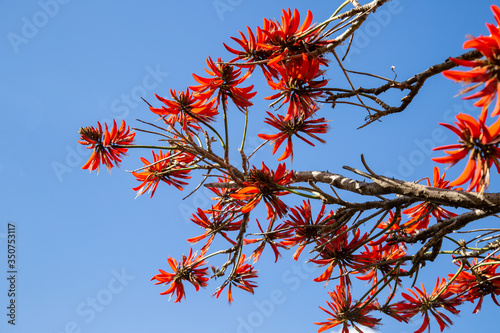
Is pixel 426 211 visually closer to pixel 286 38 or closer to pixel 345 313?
pixel 345 313

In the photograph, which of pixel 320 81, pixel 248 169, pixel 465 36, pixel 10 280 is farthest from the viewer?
pixel 10 280

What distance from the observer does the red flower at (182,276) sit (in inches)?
74.5

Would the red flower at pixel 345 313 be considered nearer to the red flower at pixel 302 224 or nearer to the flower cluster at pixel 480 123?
the red flower at pixel 302 224

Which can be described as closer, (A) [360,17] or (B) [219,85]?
(A) [360,17]

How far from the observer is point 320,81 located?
133 centimetres

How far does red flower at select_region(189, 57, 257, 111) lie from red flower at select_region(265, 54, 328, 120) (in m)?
0.12

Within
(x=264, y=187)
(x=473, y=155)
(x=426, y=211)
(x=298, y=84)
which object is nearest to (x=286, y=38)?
(x=298, y=84)

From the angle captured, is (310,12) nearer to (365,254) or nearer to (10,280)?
(365,254)

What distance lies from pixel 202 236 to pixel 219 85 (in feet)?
2.27

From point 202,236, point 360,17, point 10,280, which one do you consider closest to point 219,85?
point 360,17

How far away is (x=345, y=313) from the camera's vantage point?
60.4 inches

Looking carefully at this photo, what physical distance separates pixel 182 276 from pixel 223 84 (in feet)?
2.95

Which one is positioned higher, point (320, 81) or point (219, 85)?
point (219, 85)

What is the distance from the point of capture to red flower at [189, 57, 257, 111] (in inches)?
56.9
